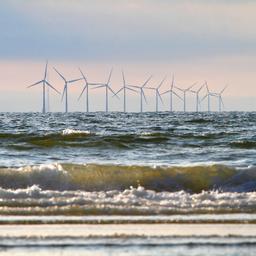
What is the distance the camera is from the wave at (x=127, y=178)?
717 inches

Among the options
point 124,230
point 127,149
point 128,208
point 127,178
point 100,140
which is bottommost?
point 124,230

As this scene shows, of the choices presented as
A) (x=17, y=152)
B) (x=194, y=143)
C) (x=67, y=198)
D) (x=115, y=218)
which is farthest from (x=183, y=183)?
(x=194, y=143)

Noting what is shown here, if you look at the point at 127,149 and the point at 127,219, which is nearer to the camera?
the point at 127,219

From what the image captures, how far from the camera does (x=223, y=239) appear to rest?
33.8ft

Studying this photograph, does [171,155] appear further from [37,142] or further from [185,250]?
[185,250]

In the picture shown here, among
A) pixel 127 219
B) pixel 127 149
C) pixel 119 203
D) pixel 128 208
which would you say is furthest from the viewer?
pixel 127 149

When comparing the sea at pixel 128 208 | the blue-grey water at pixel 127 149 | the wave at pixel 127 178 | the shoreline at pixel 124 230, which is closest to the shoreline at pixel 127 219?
the sea at pixel 128 208

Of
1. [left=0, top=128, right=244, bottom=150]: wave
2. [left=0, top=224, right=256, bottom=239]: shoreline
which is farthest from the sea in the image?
[left=0, top=128, right=244, bottom=150]: wave

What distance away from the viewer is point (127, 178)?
1894 cm

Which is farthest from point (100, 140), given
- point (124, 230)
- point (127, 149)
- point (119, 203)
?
point (124, 230)

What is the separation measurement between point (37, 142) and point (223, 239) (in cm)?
2340

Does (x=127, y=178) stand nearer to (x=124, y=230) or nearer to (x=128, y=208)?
(x=128, y=208)

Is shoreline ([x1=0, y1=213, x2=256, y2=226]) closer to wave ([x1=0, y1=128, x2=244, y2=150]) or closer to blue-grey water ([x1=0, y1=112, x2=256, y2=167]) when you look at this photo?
blue-grey water ([x1=0, y1=112, x2=256, y2=167])

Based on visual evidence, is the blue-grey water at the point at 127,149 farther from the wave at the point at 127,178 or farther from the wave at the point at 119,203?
the wave at the point at 119,203
